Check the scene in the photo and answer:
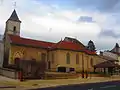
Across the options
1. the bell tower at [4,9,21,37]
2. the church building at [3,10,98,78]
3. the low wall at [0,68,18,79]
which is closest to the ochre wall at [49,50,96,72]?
the church building at [3,10,98,78]

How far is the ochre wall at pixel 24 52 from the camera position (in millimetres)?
48094

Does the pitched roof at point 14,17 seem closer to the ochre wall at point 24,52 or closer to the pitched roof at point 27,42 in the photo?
the pitched roof at point 27,42

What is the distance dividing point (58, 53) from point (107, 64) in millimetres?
13838

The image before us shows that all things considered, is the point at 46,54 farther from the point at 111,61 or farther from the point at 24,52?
the point at 111,61

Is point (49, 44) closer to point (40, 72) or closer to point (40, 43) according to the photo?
point (40, 43)

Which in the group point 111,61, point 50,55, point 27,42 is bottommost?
point 111,61

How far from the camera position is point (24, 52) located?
49844 millimetres

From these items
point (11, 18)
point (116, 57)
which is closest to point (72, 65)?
point (11, 18)

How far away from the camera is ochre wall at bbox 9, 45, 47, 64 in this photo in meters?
48.1

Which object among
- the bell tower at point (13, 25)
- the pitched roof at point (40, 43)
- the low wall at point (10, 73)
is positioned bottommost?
the low wall at point (10, 73)

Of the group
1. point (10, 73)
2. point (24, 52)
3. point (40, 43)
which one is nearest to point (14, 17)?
point (40, 43)

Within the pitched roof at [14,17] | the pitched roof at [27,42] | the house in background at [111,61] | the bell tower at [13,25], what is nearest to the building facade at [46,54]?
the pitched roof at [27,42]

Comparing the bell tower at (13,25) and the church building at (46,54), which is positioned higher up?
the bell tower at (13,25)

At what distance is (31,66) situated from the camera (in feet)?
115
